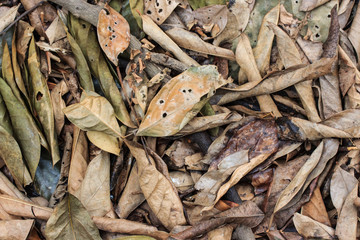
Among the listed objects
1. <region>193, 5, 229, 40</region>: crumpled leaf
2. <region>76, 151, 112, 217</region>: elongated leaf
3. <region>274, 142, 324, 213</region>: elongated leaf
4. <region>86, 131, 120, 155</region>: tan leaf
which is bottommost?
<region>76, 151, 112, 217</region>: elongated leaf

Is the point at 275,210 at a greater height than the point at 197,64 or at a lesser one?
lesser

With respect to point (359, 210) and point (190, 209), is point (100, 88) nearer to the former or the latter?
point (190, 209)

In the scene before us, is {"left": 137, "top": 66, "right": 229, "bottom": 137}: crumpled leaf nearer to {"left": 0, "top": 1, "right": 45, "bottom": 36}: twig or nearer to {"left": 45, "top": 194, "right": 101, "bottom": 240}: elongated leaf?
{"left": 45, "top": 194, "right": 101, "bottom": 240}: elongated leaf

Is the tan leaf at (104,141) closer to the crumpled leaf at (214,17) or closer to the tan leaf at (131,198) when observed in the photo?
the tan leaf at (131,198)

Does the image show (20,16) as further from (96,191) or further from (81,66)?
(96,191)

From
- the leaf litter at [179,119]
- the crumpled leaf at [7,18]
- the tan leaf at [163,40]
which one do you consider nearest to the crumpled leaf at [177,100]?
the leaf litter at [179,119]

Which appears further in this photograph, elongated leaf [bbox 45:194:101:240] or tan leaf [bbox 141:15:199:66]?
tan leaf [bbox 141:15:199:66]

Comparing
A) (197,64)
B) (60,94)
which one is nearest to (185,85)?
(197,64)

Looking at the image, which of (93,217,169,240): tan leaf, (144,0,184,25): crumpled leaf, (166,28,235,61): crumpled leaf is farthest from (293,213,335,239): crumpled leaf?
(144,0,184,25): crumpled leaf
